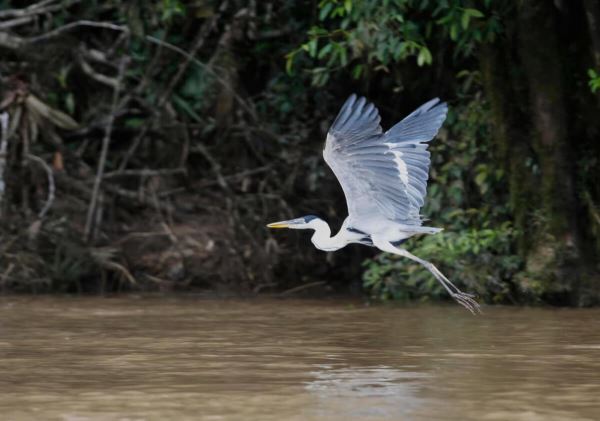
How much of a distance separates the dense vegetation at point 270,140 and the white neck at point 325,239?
5.13 feet

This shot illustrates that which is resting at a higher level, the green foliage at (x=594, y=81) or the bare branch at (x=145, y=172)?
the green foliage at (x=594, y=81)

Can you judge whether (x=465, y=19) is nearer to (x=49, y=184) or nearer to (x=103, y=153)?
(x=103, y=153)

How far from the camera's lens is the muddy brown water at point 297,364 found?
4.06 m

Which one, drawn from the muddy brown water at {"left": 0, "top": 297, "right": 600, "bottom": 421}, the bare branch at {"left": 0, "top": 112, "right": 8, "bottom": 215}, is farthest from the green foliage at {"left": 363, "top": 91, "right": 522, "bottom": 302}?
the bare branch at {"left": 0, "top": 112, "right": 8, "bottom": 215}

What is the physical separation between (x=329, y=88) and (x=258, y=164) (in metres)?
1.01

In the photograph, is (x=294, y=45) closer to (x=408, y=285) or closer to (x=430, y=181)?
(x=430, y=181)

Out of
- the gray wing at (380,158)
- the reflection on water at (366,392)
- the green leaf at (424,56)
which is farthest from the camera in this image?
the green leaf at (424,56)

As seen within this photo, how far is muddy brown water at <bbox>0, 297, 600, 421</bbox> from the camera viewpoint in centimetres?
406

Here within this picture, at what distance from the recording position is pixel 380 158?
6457mm

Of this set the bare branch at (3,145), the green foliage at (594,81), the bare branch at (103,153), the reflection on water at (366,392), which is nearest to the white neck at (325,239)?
the green foliage at (594,81)

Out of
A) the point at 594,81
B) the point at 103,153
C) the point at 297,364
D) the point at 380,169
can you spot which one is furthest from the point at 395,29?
the point at 297,364

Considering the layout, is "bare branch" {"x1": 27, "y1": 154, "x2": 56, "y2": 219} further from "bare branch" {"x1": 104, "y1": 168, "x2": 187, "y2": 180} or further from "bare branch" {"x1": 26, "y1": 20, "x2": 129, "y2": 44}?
"bare branch" {"x1": 26, "y1": 20, "x2": 129, "y2": 44}

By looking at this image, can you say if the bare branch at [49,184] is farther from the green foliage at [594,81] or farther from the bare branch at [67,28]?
the green foliage at [594,81]

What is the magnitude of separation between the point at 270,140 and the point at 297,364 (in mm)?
6031
